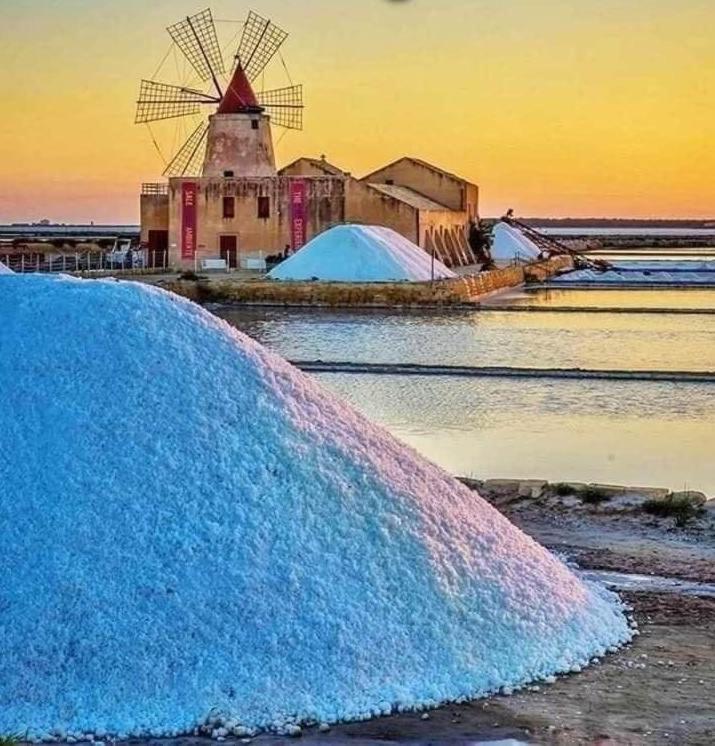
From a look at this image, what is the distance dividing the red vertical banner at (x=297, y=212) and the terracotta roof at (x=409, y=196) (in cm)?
133

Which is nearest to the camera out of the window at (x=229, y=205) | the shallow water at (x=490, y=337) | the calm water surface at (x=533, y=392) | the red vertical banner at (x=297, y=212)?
the calm water surface at (x=533, y=392)

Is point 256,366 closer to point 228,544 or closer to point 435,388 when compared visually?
point 228,544

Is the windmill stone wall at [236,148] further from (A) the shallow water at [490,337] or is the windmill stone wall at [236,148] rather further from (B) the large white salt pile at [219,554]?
(B) the large white salt pile at [219,554]

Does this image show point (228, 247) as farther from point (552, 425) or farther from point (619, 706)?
point (619, 706)

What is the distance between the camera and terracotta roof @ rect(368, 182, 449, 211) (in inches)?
985

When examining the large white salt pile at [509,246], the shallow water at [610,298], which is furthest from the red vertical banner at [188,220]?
the large white salt pile at [509,246]

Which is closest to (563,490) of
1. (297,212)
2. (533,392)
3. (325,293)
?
(533,392)

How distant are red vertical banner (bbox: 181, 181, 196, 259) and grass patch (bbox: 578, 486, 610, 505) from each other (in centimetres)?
1855

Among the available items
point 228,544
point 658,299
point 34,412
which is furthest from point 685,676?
point 658,299

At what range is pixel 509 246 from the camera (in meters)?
34.1

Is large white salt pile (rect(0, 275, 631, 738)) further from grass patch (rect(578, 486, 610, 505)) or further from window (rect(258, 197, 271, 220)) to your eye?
window (rect(258, 197, 271, 220))

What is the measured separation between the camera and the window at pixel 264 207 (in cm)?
2389

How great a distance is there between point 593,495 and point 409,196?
68.2ft

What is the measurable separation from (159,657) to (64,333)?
1166mm
